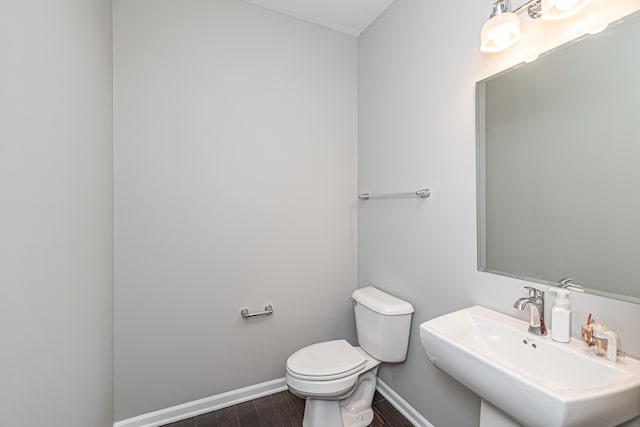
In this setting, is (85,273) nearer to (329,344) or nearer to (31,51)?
(31,51)

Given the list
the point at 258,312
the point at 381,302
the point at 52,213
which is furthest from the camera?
the point at 258,312

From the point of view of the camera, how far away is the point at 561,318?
3.12 feet

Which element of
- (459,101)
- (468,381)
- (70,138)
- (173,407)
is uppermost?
(459,101)

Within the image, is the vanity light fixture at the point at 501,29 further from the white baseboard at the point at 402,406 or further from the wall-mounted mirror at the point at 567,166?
the white baseboard at the point at 402,406

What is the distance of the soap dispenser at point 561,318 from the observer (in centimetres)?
95

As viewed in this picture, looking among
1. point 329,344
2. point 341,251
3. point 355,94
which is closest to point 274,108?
point 355,94

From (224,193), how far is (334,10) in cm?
141

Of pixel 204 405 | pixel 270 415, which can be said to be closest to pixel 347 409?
pixel 270 415

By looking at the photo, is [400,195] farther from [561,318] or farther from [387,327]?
[561,318]

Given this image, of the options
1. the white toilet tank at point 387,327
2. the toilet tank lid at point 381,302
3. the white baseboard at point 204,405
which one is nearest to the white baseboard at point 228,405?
the white baseboard at point 204,405

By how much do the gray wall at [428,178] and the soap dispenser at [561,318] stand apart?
0.05 m

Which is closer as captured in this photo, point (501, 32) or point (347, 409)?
point (501, 32)

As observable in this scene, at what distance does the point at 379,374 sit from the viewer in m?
1.97

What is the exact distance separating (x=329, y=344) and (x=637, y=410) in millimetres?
1295
